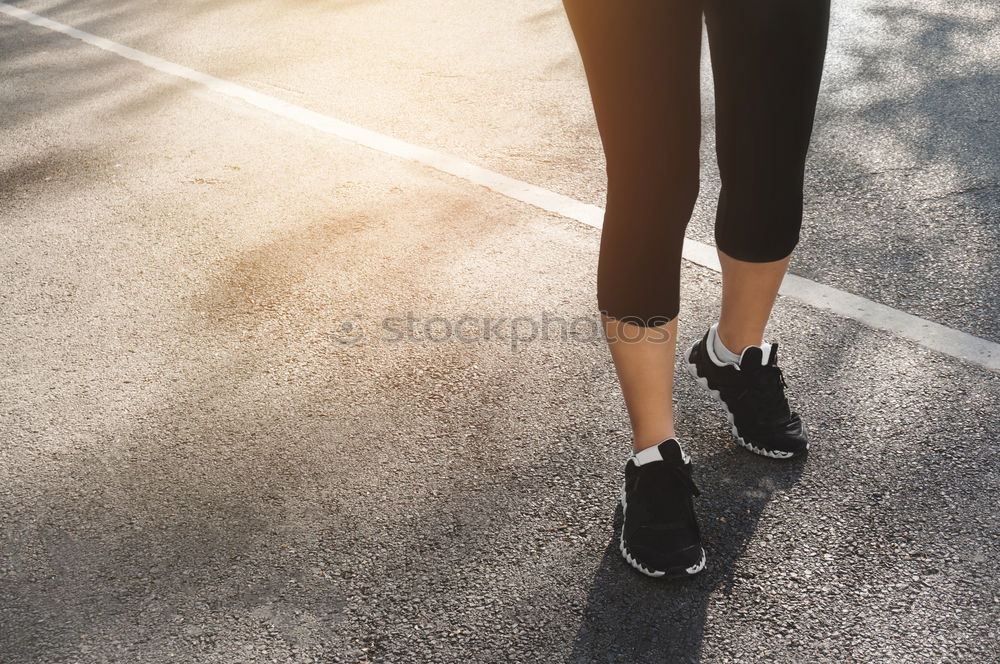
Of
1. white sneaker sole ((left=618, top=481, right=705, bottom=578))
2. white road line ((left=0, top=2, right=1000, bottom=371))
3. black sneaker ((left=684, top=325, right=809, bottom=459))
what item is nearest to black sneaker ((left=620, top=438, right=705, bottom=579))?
white sneaker sole ((left=618, top=481, right=705, bottom=578))

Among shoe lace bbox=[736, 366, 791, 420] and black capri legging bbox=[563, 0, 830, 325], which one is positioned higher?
black capri legging bbox=[563, 0, 830, 325]

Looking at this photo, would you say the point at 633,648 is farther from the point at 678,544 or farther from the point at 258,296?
the point at 258,296

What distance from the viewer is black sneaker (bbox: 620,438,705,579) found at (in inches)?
69.2

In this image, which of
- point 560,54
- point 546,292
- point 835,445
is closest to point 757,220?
point 835,445

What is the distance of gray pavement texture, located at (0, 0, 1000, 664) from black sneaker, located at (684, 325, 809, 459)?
0.06 meters

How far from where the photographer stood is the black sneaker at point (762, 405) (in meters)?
2.01

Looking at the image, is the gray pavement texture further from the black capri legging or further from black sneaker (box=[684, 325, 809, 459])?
the black capri legging

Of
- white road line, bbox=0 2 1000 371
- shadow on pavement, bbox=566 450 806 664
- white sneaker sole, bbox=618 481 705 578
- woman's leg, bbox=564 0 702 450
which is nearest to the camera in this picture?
woman's leg, bbox=564 0 702 450

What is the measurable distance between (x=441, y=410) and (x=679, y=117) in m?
1.06

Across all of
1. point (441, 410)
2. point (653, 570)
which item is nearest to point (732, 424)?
point (653, 570)

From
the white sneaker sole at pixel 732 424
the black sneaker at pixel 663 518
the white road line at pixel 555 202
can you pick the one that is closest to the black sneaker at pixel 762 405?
the white sneaker sole at pixel 732 424

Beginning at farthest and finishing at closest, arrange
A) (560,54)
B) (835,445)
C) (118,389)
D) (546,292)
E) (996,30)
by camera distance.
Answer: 1. (560,54)
2. (996,30)
3. (546,292)
4. (118,389)
5. (835,445)

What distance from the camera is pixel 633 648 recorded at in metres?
1.63

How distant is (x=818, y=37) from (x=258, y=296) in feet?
6.35
